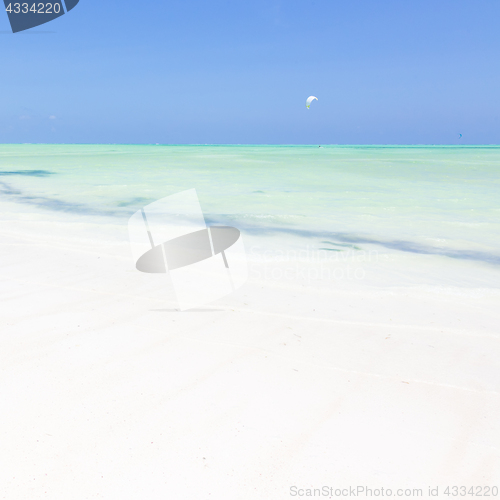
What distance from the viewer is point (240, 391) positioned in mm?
1913

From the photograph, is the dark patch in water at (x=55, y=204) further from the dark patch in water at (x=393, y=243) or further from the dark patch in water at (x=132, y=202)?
the dark patch in water at (x=393, y=243)

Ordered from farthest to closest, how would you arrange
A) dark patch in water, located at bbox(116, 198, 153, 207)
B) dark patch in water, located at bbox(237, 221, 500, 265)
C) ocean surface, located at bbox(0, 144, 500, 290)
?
1. dark patch in water, located at bbox(116, 198, 153, 207)
2. dark patch in water, located at bbox(237, 221, 500, 265)
3. ocean surface, located at bbox(0, 144, 500, 290)

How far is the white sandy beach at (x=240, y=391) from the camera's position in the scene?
57.4 inches

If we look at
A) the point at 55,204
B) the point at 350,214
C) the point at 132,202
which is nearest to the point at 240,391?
the point at 350,214

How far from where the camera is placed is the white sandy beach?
57.4 inches

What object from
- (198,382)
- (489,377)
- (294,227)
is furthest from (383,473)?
(294,227)

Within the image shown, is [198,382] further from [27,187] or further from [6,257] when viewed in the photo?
[27,187]

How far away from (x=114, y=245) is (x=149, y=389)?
127 inches

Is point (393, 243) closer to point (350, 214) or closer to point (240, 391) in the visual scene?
point (350, 214)

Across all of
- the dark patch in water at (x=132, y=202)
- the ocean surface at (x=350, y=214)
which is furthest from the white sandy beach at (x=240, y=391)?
the dark patch in water at (x=132, y=202)

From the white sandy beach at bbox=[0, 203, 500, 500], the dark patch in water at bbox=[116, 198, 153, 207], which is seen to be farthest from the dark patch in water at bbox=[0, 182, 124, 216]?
the white sandy beach at bbox=[0, 203, 500, 500]

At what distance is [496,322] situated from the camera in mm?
2941

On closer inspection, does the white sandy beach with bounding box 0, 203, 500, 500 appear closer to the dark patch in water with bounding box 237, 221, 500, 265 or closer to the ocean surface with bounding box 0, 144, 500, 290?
the ocean surface with bounding box 0, 144, 500, 290

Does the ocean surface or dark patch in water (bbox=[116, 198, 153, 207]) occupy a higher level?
dark patch in water (bbox=[116, 198, 153, 207])
